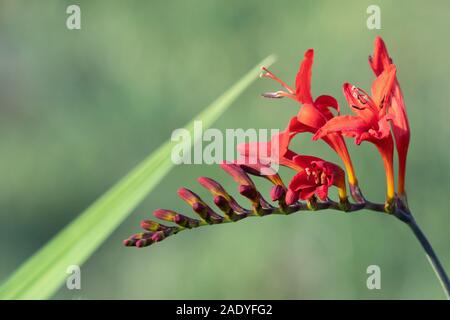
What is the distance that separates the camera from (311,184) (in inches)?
23.0

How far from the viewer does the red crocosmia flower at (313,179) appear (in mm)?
577

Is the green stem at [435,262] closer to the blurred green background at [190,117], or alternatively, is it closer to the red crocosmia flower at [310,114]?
the red crocosmia flower at [310,114]

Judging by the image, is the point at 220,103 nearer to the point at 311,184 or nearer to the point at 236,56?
the point at 311,184

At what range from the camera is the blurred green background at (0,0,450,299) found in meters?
1.99

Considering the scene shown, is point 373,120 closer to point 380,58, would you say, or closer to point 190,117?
point 380,58

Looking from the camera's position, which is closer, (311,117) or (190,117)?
(311,117)

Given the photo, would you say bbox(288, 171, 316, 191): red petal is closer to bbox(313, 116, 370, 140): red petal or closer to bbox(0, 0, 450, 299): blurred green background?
bbox(313, 116, 370, 140): red petal

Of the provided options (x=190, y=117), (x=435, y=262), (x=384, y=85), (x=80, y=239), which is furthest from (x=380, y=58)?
(x=190, y=117)

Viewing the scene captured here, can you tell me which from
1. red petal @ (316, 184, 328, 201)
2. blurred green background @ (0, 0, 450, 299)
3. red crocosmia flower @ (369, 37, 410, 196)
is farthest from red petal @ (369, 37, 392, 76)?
blurred green background @ (0, 0, 450, 299)

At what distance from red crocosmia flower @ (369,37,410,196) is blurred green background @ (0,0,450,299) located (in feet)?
4.08

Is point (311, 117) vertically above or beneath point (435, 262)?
above

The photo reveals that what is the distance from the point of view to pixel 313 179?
1.93 ft

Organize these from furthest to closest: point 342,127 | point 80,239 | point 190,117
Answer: point 190,117 < point 342,127 < point 80,239

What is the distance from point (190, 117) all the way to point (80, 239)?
193 centimetres
